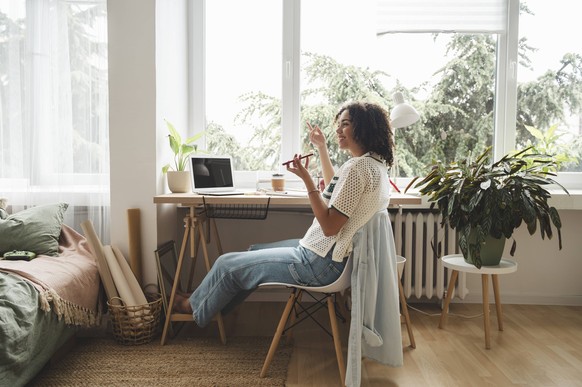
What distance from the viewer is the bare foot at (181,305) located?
8.98 feet

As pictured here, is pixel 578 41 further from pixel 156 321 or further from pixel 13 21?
pixel 13 21

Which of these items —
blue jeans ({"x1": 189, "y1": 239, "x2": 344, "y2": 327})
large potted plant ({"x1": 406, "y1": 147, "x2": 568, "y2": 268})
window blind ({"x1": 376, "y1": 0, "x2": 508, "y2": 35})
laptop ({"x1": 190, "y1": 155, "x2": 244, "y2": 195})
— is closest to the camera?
→ blue jeans ({"x1": 189, "y1": 239, "x2": 344, "y2": 327})

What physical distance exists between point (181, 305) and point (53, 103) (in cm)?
145

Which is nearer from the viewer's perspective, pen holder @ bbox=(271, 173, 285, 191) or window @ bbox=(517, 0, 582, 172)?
pen holder @ bbox=(271, 173, 285, 191)

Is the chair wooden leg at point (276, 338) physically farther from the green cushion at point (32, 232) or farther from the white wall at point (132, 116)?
the green cushion at point (32, 232)

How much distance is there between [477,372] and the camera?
7.70 feet

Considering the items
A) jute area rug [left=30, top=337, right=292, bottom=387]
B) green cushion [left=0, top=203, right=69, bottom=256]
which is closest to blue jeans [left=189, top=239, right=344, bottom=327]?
jute area rug [left=30, top=337, right=292, bottom=387]

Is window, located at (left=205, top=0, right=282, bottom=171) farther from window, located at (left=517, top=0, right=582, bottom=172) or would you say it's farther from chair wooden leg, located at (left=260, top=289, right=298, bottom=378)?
window, located at (left=517, top=0, right=582, bottom=172)

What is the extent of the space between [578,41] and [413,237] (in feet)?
5.69

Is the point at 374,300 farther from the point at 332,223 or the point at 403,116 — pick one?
the point at 403,116

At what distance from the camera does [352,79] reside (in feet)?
11.6

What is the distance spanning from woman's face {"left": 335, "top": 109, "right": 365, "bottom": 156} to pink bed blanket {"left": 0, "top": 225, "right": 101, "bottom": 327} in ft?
4.70

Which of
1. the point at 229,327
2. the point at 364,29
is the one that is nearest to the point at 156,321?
the point at 229,327

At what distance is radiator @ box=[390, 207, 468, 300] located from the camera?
10.7ft
